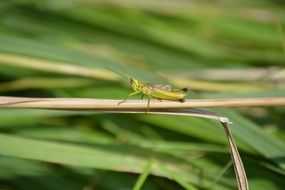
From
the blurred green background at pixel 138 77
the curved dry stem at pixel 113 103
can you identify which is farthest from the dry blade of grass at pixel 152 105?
the blurred green background at pixel 138 77

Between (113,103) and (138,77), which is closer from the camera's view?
(113,103)

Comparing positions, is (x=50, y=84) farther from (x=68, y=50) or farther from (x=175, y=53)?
(x=175, y=53)

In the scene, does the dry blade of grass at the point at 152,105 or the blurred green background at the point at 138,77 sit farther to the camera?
the blurred green background at the point at 138,77

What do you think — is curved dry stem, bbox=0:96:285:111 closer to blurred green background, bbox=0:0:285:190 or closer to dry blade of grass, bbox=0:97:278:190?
dry blade of grass, bbox=0:97:278:190

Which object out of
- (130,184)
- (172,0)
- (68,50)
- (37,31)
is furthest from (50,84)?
(172,0)

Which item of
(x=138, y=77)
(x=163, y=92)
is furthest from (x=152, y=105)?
(x=138, y=77)

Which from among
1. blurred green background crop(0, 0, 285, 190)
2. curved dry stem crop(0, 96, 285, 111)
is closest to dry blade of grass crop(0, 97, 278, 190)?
curved dry stem crop(0, 96, 285, 111)

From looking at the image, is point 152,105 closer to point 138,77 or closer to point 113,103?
point 113,103

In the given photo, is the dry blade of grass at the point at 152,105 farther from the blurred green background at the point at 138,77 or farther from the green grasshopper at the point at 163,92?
the blurred green background at the point at 138,77
